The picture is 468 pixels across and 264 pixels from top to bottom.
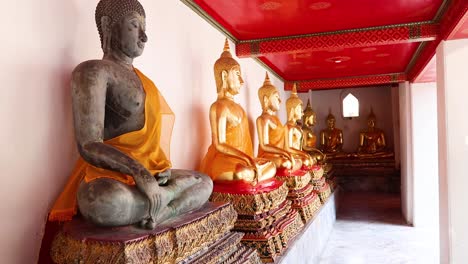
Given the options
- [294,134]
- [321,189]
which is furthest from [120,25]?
[321,189]

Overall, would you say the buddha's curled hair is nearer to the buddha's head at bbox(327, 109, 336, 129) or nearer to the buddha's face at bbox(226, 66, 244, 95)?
the buddha's face at bbox(226, 66, 244, 95)

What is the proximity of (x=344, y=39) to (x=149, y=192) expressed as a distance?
11.1ft

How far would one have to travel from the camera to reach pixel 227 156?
3.43 metres

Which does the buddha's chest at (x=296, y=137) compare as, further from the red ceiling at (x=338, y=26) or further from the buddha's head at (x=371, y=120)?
the buddha's head at (x=371, y=120)

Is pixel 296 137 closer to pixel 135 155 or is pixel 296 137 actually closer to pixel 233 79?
pixel 233 79

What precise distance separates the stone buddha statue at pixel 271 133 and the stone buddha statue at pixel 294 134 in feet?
0.80

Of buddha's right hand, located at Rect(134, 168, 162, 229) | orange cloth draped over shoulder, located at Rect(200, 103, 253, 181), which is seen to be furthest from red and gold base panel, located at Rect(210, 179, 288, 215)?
buddha's right hand, located at Rect(134, 168, 162, 229)

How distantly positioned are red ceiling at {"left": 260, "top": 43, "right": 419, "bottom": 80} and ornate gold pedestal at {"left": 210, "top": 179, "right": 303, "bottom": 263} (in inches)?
118

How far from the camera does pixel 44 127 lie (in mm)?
1988

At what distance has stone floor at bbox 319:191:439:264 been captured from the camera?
16.1 feet

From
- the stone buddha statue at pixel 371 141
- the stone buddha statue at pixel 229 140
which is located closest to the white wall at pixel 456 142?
the stone buddha statue at pixel 229 140

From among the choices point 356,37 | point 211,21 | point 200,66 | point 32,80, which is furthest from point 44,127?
point 356,37

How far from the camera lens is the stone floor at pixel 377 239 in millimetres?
4914

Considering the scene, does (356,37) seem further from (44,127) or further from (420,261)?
(44,127)
